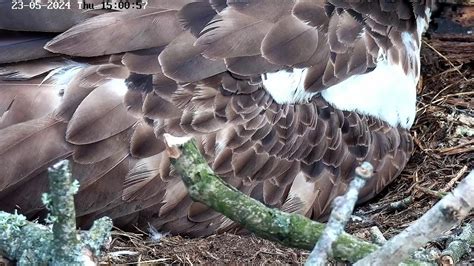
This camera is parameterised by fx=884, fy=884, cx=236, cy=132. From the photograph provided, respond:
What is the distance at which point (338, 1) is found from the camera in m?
3.79

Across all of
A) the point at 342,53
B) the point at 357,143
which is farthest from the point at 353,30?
the point at 357,143

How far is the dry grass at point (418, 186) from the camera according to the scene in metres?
3.27

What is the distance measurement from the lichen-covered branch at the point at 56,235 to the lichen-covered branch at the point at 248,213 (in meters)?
0.27

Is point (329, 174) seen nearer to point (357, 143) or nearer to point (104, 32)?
point (357, 143)

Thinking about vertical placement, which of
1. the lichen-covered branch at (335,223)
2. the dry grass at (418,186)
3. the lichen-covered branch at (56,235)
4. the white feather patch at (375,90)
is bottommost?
the dry grass at (418,186)

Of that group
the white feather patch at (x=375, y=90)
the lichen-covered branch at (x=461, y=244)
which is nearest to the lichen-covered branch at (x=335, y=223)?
the lichen-covered branch at (x=461, y=244)

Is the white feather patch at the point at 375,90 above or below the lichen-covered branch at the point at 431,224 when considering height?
below

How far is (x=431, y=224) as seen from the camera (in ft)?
5.77

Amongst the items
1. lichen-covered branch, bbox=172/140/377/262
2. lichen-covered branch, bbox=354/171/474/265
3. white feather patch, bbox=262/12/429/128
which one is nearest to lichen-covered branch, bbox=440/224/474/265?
white feather patch, bbox=262/12/429/128

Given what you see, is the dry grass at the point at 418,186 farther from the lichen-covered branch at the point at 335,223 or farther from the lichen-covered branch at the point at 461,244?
the lichen-covered branch at the point at 335,223

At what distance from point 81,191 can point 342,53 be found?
48.9 inches

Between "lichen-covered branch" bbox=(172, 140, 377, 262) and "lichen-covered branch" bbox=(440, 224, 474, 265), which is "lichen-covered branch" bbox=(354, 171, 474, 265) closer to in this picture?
"lichen-covered branch" bbox=(172, 140, 377, 262)

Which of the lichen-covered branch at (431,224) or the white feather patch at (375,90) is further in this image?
the white feather patch at (375,90)

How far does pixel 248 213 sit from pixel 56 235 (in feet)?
1.46
